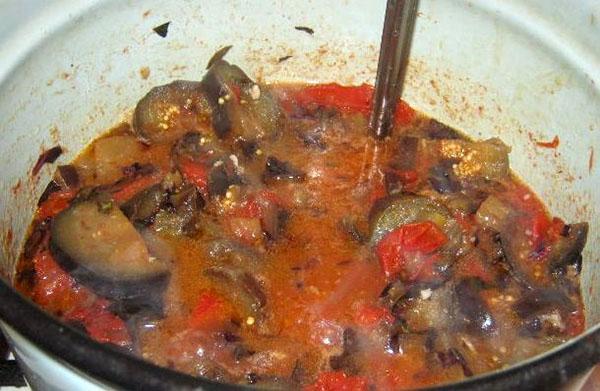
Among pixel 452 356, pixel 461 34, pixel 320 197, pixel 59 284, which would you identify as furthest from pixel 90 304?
pixel 461 34

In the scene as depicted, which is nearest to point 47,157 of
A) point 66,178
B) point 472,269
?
point 66,178

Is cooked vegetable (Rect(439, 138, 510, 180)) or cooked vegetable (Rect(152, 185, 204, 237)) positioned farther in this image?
cooked vegetable (Rect(439, 138, 510, 180))

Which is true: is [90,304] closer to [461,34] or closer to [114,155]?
[114,155]

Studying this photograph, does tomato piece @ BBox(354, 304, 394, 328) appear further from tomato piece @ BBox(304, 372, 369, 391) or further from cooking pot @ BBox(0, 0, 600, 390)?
cooking pot @ BBox(0, 0, 600, 390)

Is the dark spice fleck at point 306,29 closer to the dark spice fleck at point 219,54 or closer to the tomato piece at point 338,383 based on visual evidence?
the dark spice fleck at point 219,54

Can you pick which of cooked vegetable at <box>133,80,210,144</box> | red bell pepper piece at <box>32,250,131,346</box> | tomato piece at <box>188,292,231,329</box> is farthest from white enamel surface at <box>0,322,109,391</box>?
cooked vegetable at <box>133,80,210,144</box>

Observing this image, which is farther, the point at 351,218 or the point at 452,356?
the point at 351,218
